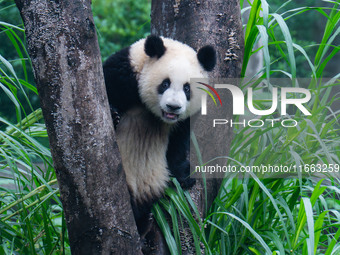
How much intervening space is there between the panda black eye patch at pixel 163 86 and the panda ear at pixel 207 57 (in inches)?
7.7

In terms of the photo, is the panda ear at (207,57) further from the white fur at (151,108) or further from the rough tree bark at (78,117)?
the rough tree bark at (78,117)

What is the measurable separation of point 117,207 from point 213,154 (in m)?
0.69

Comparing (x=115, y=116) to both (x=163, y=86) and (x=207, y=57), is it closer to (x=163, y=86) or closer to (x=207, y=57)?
(x=163, y=86)

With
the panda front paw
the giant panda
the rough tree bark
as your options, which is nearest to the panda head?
the giant panda

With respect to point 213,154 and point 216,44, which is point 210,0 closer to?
point 216,44

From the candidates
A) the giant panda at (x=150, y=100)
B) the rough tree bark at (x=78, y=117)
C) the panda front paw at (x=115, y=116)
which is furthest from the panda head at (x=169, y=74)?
the rough tree bark at (x=78, y=117)

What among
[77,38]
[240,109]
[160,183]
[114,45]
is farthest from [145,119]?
[114,45]

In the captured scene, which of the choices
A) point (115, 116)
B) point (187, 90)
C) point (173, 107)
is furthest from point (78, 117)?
point (187, 90)

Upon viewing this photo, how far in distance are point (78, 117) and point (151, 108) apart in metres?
0.73

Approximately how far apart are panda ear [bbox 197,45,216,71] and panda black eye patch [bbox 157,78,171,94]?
0.19 m

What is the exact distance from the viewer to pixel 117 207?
1.67 meters

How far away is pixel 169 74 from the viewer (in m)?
2.21

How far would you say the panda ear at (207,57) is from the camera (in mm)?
2115

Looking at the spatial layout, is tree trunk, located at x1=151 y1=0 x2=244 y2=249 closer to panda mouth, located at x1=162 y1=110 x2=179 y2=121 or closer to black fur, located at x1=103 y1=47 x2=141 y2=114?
panda mouth, located at x1=162 y1=110 x2=179 y2=121
